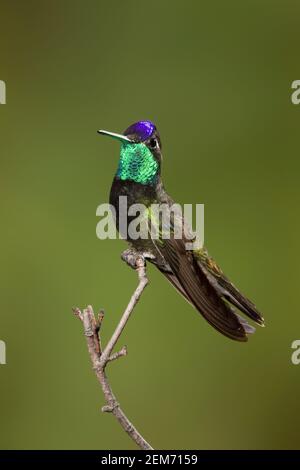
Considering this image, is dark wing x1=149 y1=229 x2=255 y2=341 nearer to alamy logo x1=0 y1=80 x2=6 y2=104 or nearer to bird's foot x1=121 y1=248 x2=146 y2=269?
bird's foot x1=121 y1=248 x2=146 y2=269

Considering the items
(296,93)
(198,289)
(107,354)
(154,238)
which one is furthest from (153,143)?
(296,93)

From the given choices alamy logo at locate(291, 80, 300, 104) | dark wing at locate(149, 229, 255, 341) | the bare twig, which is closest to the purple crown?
dark wing at locate(149, 229, 255, 341)

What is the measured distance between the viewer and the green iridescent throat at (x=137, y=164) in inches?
83.7

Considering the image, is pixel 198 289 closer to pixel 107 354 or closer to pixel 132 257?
pixel 132 257

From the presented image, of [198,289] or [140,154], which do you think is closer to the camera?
[198,289]

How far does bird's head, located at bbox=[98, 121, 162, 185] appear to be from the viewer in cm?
211

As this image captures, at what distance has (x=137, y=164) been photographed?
2.16m

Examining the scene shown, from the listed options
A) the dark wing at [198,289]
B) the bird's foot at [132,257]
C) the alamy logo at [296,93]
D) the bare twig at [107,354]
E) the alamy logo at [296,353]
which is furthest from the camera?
the alamy logo at [296,93]

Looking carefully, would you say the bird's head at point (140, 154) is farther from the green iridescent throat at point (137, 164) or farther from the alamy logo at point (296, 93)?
the alamy logo at point (296, 93)

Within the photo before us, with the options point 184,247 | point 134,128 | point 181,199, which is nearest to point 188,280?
point 184,247

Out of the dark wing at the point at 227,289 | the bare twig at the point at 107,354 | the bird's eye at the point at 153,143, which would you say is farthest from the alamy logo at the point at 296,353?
the bare twig at the point at 107,354

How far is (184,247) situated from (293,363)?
2130 millimetres

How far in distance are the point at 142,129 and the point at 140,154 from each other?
3.3 inches

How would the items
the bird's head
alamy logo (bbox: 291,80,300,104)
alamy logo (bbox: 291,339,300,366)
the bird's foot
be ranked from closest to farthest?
the bird's foot → the bird's head → alamy logo (bbox: 291,339,300,366) → alamy logo (bbox: 291,80,300,104)
